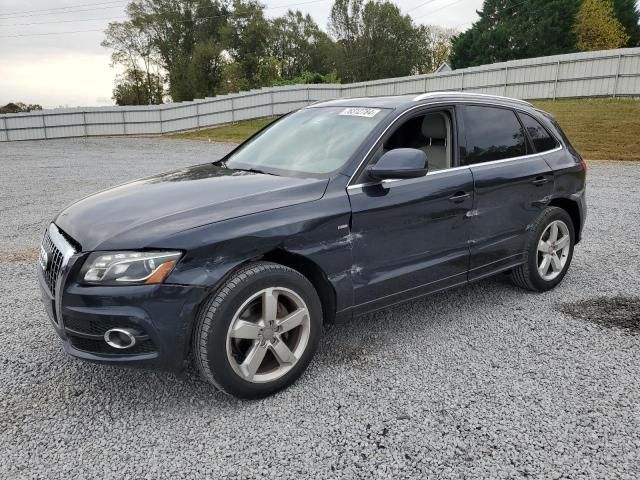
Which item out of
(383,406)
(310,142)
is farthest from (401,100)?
(383,406)

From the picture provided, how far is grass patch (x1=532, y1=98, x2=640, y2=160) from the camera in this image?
14.7 meters

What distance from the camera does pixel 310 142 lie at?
12.0ft

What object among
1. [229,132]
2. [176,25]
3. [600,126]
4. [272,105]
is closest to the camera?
[600,126]

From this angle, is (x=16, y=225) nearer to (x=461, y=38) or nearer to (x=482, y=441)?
(x=482, y=441)

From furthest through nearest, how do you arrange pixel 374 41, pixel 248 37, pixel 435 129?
pixel 374 41 < pixel 248 37 < pixel 435 129

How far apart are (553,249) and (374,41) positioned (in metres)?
56.5

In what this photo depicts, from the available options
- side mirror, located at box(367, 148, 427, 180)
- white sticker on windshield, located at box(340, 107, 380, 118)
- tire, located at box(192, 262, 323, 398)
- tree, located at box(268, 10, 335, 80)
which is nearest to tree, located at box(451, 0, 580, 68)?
tree, located at box(268, 10, 335, 80)

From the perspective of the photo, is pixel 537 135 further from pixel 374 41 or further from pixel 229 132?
pixel 374 41

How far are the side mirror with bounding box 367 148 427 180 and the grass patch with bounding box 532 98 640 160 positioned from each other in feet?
42.5

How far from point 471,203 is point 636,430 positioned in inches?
68.2

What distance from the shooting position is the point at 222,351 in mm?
2633

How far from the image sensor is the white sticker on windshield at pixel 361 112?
3.56 m

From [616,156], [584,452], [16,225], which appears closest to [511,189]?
[584,452]

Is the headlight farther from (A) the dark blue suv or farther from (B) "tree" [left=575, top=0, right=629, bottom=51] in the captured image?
(B) "tree" [left=575, top=0, right=629, bottom=51]
